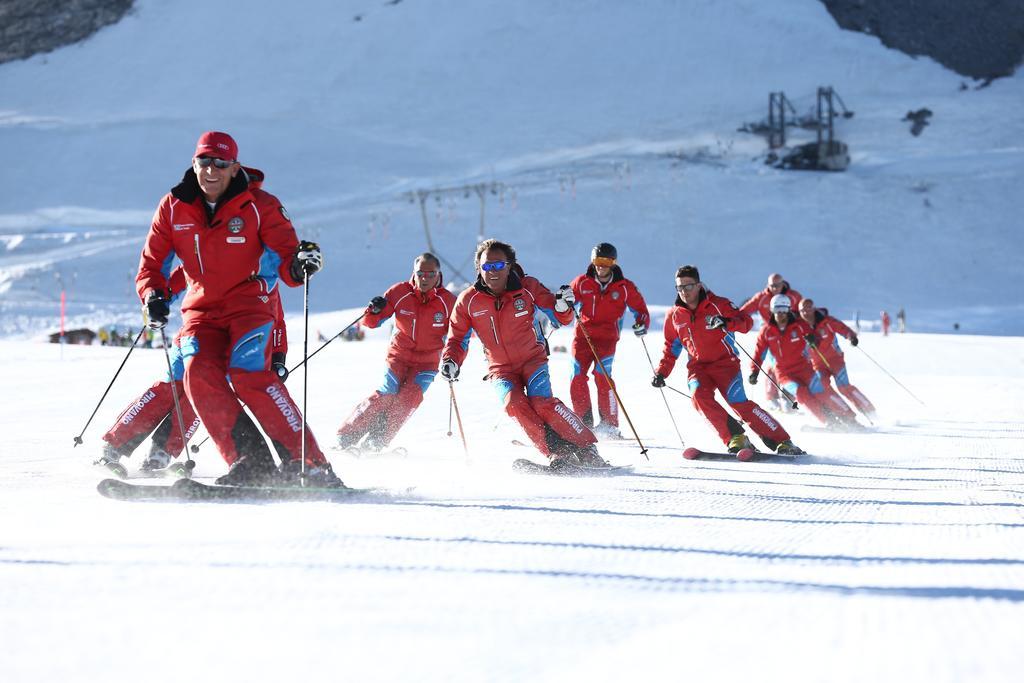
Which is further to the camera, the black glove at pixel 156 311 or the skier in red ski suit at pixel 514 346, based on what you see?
the skier in red ski suit at pixel 514 346

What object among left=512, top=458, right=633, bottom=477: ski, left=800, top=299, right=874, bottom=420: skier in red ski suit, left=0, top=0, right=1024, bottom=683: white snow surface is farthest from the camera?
left=800, top=299, right=874, bottom=420: skier in red ski suit

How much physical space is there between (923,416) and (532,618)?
1003 cm

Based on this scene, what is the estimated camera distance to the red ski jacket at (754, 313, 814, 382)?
34.3 feet

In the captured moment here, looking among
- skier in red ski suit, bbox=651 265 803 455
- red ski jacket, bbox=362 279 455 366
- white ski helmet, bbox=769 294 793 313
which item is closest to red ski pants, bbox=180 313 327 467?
red ski jacket, bbox=362 279 455 366

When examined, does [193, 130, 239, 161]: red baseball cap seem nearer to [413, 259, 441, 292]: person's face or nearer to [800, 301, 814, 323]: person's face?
[413, 259, 441, 292]: person's face

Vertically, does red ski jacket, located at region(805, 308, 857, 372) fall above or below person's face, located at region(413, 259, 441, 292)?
below

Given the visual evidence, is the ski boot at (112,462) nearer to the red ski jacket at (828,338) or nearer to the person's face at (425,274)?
the person's face at (425,274)

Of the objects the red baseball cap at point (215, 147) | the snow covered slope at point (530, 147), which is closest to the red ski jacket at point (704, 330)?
the red baseball cap at point (215, 147)

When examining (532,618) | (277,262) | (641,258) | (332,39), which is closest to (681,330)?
(277,262)

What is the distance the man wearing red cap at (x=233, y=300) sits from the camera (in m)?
4.63

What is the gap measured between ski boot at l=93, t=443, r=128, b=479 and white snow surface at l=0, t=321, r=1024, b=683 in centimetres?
8

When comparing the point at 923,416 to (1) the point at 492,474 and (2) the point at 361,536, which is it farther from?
(2) the point at 361,536

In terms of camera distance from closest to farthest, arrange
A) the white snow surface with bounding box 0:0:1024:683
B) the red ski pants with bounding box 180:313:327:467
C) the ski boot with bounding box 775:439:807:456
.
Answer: the white snow surface with bounding box 0:0:1024:683
the red ski pants with bounding box 180:313:327:467
the ski boot with bounding box 775:439:807:456

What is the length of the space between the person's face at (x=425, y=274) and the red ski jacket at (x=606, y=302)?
159 cm
